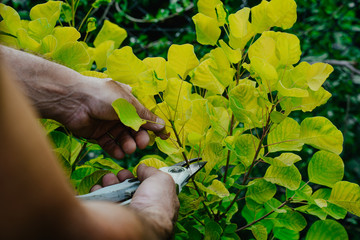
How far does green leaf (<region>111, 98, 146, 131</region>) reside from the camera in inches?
30.1

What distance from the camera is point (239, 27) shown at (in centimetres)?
83

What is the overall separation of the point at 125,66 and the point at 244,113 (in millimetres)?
291

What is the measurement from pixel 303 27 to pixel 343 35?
0.31 m

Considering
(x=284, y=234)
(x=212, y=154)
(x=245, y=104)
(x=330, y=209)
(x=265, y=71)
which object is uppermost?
(x=265, y=71)

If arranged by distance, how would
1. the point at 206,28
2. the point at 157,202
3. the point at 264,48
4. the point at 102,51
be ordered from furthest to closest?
the point at 102,51 < the point at 206,28 < the point at 264,48 < the point at 157,202

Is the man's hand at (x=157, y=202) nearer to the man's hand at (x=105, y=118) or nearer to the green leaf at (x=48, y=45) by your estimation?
the man's hand at (x=105, y=118)

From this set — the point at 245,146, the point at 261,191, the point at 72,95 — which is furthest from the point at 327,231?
the point at 72,95

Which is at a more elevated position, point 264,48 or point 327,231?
point 264,48

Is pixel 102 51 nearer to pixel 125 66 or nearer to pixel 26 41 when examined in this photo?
pixel 26 41

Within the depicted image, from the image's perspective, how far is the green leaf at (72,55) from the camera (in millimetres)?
948

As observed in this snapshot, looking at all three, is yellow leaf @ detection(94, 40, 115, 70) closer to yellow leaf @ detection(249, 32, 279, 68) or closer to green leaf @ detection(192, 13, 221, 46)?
green leaf @ detection(192, 13, 221, 46)

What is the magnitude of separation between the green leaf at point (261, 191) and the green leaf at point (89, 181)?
396mm

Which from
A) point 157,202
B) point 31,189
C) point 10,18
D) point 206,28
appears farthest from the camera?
point 10,18

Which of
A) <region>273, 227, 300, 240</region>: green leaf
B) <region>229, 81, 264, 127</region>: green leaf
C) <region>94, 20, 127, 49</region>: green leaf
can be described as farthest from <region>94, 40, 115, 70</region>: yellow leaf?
<region>273, 227, 300, 240</region>: green leaf
